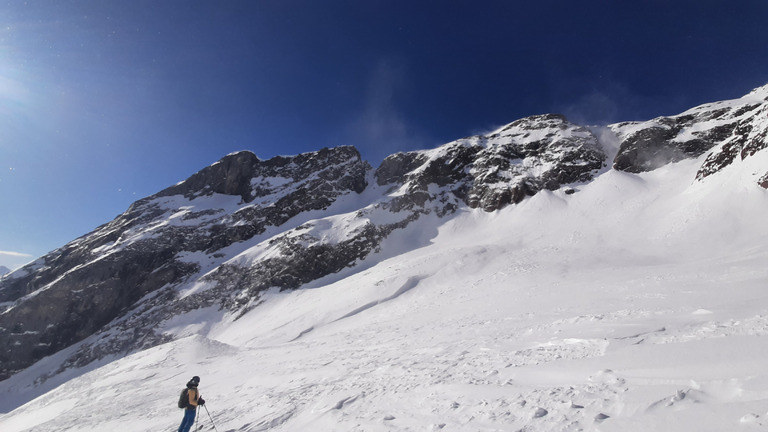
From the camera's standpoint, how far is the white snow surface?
5.18m

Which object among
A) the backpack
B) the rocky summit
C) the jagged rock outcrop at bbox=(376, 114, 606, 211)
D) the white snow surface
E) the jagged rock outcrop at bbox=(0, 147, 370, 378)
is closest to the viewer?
the white snow surface

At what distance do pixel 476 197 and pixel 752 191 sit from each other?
3645 centimetres

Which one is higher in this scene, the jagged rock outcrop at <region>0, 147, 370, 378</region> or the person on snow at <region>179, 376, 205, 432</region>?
the jagged rock outcrop at <region>0, 147, 370, 378</region>

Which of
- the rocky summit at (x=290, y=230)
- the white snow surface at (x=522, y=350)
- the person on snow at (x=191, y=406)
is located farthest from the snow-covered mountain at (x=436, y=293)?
the person on snow at (x=191, y=406)

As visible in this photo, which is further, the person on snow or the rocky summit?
the rocky summit

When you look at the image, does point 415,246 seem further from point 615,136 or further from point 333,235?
point 615,136

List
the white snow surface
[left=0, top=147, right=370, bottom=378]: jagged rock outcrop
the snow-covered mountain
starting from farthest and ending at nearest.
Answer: [left=0, top=147, right=370, bottom=378]: jagged rock outcrop → the snow-covered mountain → the white snow surface

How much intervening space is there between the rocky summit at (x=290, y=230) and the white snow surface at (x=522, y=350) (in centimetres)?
1562

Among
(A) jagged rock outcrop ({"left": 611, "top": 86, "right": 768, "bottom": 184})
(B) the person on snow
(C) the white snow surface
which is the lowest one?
(C) the white snow surface

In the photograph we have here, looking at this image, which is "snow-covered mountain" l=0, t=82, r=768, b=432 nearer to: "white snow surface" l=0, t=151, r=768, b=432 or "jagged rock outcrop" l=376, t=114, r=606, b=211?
"white snow surface" l=0, t=151, r=768, b=432

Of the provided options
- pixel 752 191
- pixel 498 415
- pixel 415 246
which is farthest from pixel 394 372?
pixel 415 246

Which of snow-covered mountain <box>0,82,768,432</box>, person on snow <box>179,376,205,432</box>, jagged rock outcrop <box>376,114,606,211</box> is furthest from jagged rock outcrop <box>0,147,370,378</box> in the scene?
person on snow <box>179,376,205,432</box>

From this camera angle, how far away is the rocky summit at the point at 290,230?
163 feet

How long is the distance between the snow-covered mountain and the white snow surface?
8cm
